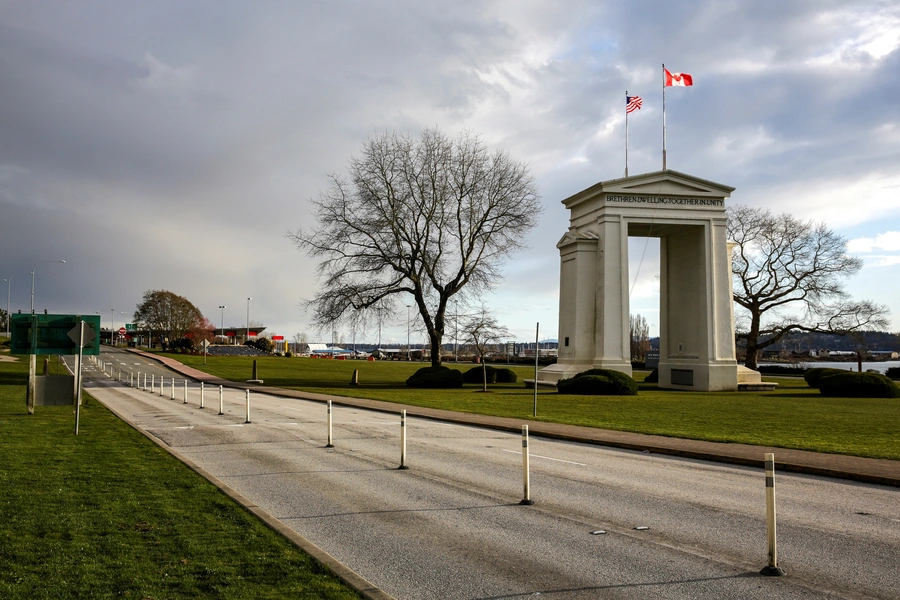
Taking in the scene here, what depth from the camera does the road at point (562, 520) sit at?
6418 mm

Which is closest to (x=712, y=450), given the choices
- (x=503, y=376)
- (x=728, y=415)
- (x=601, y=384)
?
(x=728, y=415)

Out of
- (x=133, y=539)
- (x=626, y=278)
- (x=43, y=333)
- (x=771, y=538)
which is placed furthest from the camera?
(x=626, y=278)

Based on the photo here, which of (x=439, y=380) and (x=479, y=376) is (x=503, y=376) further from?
(x=439, y=380)

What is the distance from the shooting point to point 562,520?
28.9 feet

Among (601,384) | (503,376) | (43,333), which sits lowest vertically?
(503,376)

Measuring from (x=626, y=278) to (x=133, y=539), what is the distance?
38.5m

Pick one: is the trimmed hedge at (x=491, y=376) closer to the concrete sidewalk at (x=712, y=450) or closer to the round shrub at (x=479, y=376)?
the round shrub at (x=479, y=376)

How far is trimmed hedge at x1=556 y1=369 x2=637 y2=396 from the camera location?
36594mm

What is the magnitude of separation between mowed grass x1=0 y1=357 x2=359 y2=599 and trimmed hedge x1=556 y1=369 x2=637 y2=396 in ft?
88.6

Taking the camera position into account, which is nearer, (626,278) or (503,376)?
(626,278)

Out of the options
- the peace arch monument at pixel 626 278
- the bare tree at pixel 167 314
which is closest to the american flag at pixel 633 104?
the peace arch monument at pixel 626 278

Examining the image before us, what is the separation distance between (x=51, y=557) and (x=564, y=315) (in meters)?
40.3

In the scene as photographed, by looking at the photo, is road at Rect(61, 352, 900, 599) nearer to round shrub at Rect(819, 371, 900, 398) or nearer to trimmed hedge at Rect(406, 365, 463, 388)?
round shrub at Rect(819, 371, 900, 398)

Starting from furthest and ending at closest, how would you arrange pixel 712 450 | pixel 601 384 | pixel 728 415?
pixel 601 384
pixel 728 415
pixel 712 450
